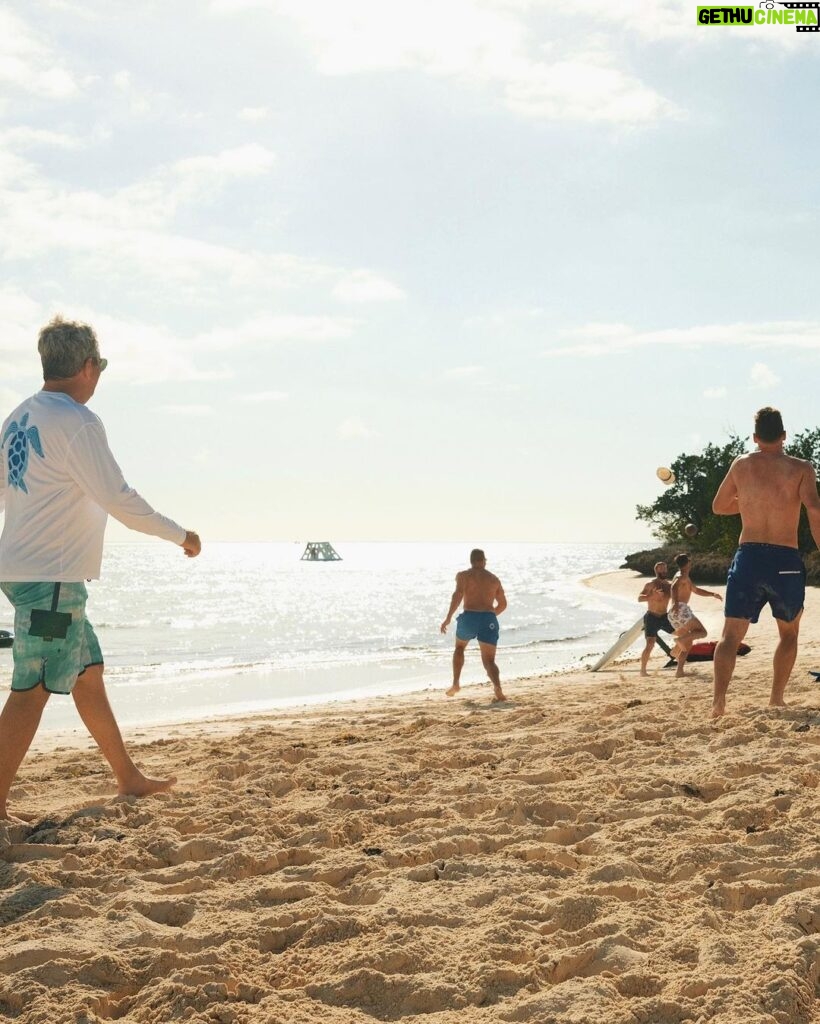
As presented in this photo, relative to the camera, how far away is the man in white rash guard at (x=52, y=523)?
12.2 ft

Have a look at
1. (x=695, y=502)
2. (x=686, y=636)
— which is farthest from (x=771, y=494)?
Result: (x=695, y=502)

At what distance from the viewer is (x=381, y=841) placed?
3.49m

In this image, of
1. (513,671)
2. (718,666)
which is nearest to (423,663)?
(513,671)

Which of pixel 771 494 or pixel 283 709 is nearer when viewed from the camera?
pixel 771 494

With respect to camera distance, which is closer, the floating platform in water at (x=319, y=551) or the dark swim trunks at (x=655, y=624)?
the dark swim trunks at (x=655, y=624)

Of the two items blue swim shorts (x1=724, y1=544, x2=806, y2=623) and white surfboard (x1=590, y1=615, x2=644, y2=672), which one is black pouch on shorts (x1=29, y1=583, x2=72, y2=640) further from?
white surfboard (x1=590, y1=615, x2=644, y2=672)

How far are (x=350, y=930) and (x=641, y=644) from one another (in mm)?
17285

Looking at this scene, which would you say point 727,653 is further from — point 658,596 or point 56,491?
point 658,596

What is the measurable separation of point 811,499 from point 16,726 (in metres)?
4.74

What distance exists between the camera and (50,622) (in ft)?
12.1

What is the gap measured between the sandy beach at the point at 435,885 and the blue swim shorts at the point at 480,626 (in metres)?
4.33

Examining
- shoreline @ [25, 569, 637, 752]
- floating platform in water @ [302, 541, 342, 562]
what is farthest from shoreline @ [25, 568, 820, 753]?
floating platform in water @ [302, 541, 342, 562]

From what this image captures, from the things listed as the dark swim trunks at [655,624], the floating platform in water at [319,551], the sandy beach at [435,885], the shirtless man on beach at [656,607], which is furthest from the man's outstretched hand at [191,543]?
the floating platform in water at [319,551]

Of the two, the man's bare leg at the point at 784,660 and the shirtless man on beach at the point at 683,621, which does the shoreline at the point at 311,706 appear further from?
the man's bare leg at the point at 784,660
